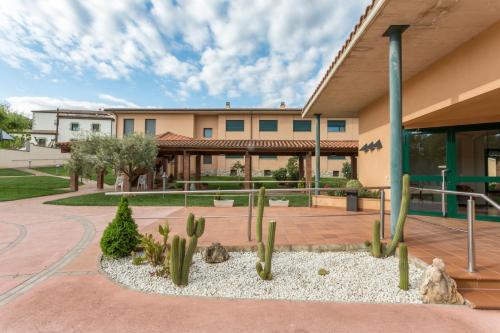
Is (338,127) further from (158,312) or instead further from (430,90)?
(158,312)

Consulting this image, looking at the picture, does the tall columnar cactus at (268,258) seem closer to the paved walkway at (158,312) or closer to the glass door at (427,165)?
the paved walkway at (158,312)

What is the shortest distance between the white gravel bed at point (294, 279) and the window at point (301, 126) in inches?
824

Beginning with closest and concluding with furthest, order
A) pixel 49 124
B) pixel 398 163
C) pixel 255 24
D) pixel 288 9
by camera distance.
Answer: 1. pixel 398 163
2. pixel 288 9
3. pixel 255 24
4. pixel 49 124

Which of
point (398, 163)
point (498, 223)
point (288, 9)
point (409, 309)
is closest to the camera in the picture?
point (409, 309)

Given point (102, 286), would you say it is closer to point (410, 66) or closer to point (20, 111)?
point (410, 66)

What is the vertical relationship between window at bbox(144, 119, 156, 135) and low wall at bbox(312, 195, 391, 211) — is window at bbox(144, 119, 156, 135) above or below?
above

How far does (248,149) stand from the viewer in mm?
15203

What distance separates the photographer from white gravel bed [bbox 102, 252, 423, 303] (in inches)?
121

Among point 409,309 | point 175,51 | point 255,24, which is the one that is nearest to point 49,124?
point 175,51

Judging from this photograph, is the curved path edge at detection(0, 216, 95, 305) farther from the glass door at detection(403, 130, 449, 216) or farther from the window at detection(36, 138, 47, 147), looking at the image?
the window at detection(36, 138, 47, 147)

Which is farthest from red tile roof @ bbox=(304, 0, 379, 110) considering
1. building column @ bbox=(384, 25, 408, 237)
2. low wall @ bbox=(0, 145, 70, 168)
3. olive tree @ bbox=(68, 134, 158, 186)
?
low wall @ bbox=(0, 145, 70, 168)

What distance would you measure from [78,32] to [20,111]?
49782 mm

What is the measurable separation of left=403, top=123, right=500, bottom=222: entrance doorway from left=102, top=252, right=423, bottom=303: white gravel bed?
392 centimetres

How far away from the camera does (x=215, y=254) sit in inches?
159
